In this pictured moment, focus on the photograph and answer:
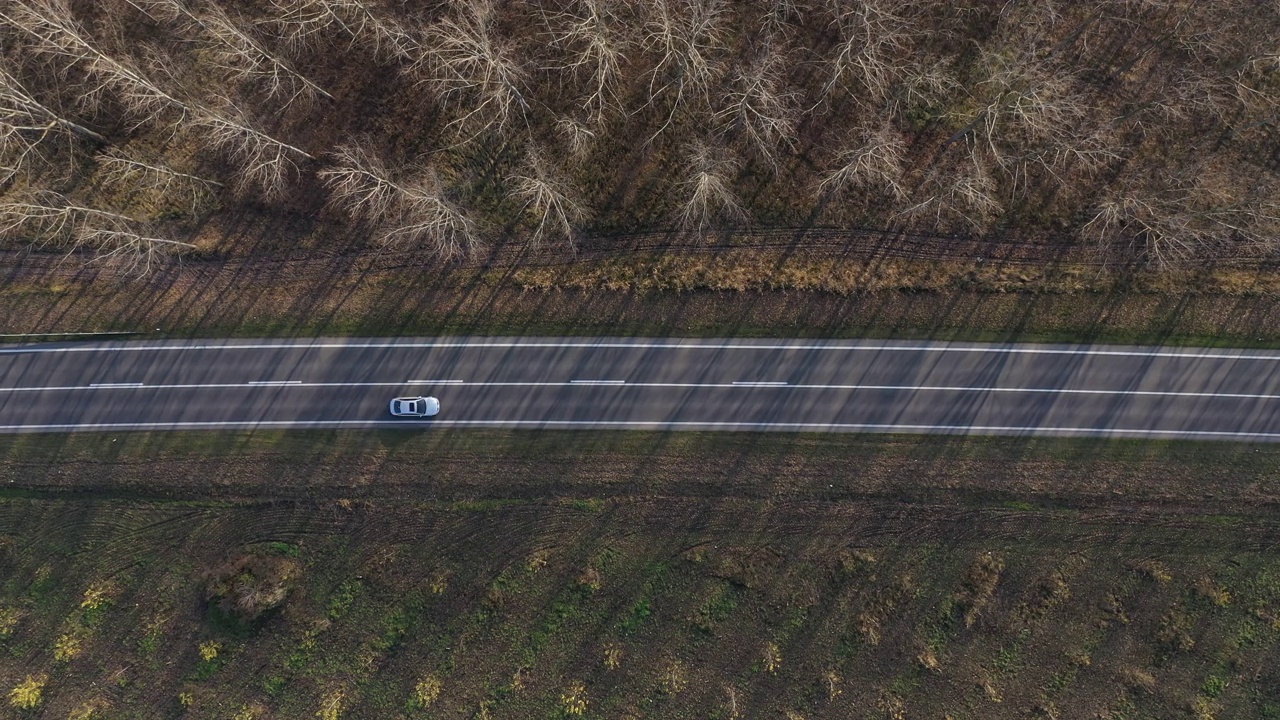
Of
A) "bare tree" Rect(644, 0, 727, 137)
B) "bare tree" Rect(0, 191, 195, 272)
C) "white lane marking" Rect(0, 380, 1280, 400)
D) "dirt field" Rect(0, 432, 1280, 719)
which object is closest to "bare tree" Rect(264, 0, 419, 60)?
"bare tree" Rect(644, 0, 727, 137)

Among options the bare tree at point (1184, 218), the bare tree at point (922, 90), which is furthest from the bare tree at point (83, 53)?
the bare tree at point (1184, 218)

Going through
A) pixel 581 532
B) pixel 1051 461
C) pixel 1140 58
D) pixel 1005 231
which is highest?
pixel 1140 58

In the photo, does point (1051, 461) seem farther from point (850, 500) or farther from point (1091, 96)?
point (1091, 96)

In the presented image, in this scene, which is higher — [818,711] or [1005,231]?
[1005,231]

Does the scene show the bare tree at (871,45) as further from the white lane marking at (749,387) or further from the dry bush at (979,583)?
the dry bush at (979,583)

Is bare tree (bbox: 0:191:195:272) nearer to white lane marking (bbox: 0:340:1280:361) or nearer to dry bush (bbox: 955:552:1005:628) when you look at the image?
white lane marking (bbox: 0:340:1280:361)

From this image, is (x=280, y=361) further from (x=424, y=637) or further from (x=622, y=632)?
(x=622, y=632)

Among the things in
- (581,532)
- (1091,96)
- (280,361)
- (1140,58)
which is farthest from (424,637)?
(1140,58)
